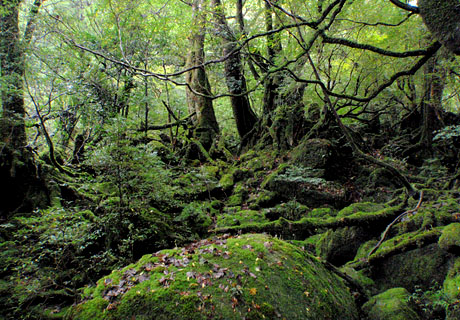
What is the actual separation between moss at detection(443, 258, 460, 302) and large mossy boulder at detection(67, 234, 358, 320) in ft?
3.31

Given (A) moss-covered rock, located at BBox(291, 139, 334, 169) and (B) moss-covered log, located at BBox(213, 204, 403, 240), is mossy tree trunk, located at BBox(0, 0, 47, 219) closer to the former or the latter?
(B) moss-covered log, located at BBox(213, 204, 403, 240)

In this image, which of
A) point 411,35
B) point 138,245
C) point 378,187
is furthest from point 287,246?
point 411,35

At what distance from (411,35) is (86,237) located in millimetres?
10189

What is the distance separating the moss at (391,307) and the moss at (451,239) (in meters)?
0.76

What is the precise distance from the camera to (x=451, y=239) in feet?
9.03

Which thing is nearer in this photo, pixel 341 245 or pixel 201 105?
pixel 341 245

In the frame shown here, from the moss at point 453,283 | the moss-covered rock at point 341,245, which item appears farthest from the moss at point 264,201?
the moss at point 453,283

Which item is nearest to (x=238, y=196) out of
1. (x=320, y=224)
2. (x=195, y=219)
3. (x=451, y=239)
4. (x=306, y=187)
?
(x=195, y=219)

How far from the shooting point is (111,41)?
8211 mm

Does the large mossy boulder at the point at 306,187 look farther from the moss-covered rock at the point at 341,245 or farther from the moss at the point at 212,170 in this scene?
the moss at the point at 212,170

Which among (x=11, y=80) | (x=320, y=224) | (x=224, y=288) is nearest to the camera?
(x=224, y=288)

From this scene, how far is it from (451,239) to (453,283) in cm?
54

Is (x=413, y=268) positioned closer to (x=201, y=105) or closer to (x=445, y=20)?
(x=445, y=20)

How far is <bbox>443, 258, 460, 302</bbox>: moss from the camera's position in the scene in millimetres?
2336
